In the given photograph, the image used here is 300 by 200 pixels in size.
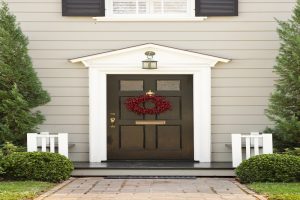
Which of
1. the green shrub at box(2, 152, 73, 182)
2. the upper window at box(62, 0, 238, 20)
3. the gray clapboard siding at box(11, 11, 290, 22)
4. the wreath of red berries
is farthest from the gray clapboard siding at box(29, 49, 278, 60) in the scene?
A: the green shrub at box(2, 152, 73, 182)

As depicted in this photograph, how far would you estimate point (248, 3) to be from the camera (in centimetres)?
1229

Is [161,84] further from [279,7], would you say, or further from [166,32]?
[279,7]

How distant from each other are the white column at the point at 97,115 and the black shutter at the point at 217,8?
230cm

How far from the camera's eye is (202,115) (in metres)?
Answer: 12.3

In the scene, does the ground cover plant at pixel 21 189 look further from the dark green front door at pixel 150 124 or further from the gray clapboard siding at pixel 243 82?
the gray clapboard siding at pixel 243 82

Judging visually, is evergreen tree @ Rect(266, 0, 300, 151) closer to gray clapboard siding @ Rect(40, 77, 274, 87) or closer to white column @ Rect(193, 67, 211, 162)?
gray clapboard siding @ Rect(40, 77, 274, 87)

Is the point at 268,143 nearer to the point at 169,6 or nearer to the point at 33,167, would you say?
the point at 169,6

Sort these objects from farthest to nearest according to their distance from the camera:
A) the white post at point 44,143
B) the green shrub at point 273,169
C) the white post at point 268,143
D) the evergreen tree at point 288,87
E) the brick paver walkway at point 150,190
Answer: the white post at point 44,143 < the white post at point 268,143 < the evergreen tree at point 288,87 < the green shrub at point 273,169 < the brick paver walkway at point 150,190

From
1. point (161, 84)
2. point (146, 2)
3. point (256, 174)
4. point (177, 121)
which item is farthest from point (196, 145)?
point (146, 2)

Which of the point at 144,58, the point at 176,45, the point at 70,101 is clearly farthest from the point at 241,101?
the point at 70,101

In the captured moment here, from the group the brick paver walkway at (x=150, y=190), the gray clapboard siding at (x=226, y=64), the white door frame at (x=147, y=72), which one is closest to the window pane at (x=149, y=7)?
the gray clapboard siding at (x=226, y=64)

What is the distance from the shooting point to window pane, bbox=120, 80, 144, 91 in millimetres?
12438

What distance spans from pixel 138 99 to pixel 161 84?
55 cm

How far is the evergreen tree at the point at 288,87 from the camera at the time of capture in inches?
438
